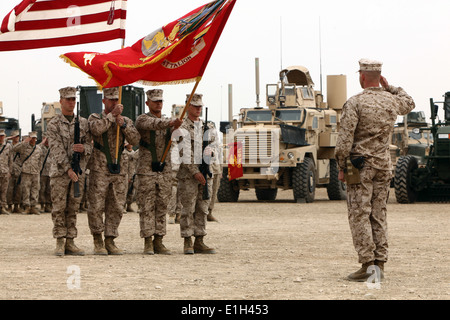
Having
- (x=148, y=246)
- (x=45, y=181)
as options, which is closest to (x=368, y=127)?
(x=148, y=246)

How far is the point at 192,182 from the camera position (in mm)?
10539

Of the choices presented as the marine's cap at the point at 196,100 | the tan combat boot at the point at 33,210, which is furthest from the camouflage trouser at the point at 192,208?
the tan combat boot at the point at 33,210

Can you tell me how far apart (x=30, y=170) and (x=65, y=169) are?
415 inches

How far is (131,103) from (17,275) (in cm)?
1466

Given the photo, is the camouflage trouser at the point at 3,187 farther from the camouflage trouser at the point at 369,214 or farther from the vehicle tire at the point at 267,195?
the camouflage trouser at the point at 369,214

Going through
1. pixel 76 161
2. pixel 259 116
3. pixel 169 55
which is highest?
pixel 169 55

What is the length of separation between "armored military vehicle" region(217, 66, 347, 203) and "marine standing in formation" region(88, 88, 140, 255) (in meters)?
13.0

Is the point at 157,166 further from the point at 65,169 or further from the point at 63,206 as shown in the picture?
the point at 63,206

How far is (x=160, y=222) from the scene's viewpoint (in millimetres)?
10461

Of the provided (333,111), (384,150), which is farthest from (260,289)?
(333,111)

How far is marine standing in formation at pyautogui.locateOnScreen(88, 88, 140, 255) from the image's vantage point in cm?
1020

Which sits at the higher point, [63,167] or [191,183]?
[63,167]

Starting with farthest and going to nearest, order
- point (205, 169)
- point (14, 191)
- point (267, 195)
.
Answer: point (267, 195), point (14, 191), point (205, 169)

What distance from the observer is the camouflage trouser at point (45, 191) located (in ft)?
69.1
